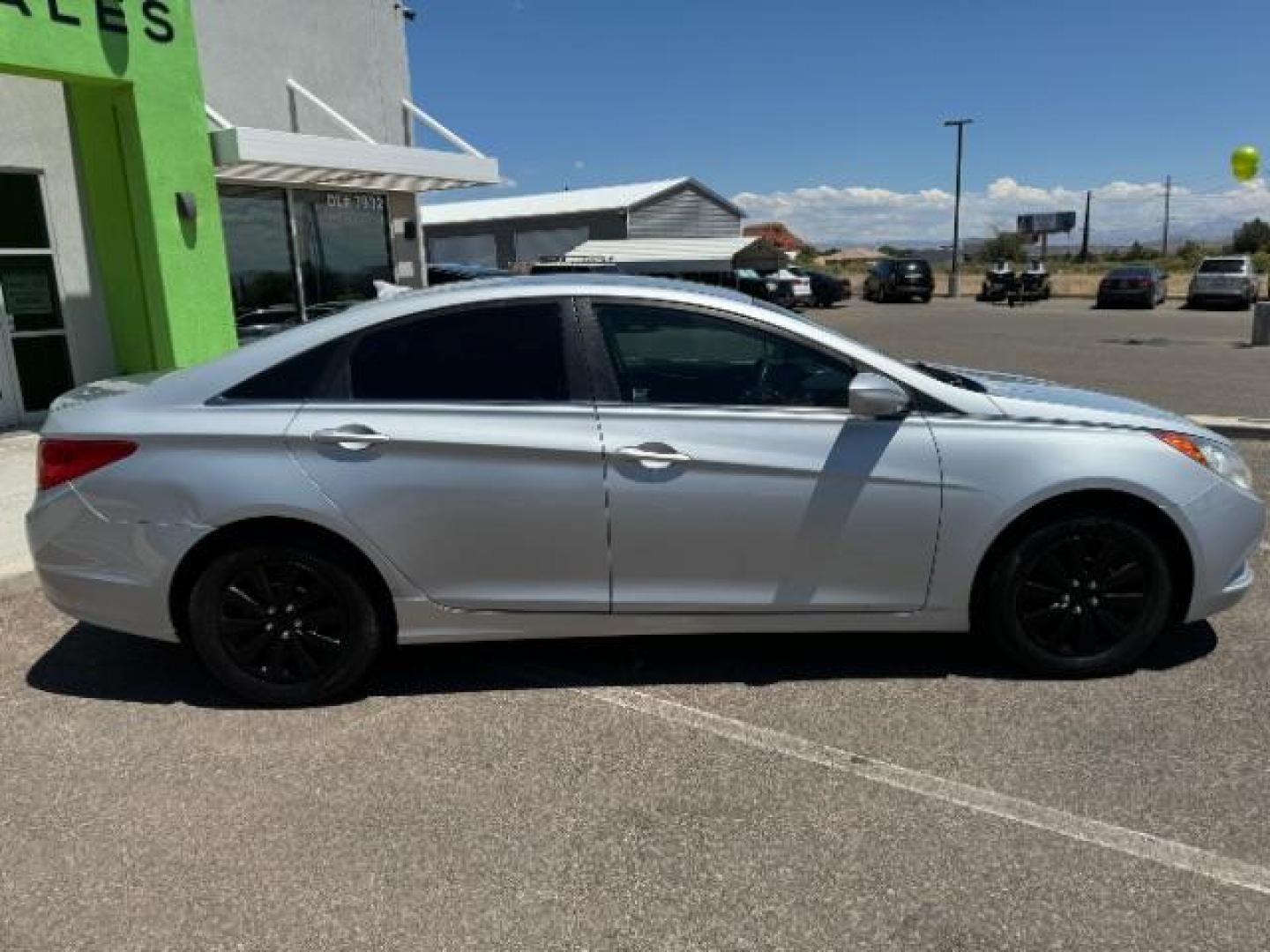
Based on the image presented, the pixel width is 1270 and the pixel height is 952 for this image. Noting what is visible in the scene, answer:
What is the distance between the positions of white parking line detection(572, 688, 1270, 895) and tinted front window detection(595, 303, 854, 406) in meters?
1.15

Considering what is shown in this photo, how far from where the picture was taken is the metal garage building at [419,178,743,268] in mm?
45688

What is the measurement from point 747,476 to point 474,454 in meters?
0.99

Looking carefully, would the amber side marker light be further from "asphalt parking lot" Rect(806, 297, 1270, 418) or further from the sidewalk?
the sidewalk

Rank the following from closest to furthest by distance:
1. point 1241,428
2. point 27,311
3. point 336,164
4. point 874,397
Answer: point 874,397 → point 1241,428 → point 27,311 → point 336,164

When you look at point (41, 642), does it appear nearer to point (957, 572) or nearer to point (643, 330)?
point (643, 330)

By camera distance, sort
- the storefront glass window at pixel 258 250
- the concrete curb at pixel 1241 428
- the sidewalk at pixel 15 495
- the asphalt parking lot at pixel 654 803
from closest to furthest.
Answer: the asphalt parking lot at pixel 654 803, the sidewalk at pixel 15 495, the concrete curb at pixel 1241 428, the storefront glass window at pixel 258 250

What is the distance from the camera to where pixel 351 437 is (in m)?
3.48

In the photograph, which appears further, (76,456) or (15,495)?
(15,495)

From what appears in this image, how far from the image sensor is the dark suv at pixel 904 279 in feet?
122

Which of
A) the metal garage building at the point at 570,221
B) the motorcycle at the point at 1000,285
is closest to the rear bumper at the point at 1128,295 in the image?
the motorcycle at the point at 1000,285

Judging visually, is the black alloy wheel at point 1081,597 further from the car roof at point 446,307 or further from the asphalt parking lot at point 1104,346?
the asphalt parking lot at point 1104,346

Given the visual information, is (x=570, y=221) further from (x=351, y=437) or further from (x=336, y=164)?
(x=351, y=437)

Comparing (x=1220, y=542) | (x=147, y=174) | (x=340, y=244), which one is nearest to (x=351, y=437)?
(x=1220, y=542)

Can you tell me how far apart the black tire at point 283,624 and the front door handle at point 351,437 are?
0.41 meters
